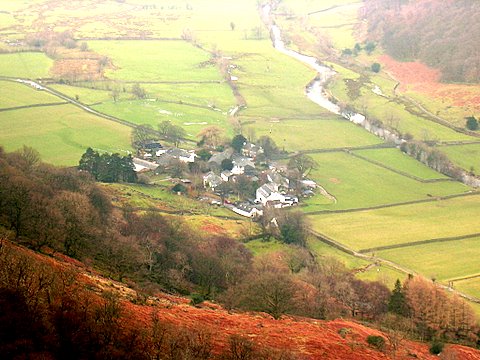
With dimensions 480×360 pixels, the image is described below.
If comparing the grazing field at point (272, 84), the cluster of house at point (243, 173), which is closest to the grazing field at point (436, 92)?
the grazing field at point (272, 84)

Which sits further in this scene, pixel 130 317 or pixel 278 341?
pixel 278 341

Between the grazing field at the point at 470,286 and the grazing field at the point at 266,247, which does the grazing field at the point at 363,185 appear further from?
the grazing field at the point at 470,286

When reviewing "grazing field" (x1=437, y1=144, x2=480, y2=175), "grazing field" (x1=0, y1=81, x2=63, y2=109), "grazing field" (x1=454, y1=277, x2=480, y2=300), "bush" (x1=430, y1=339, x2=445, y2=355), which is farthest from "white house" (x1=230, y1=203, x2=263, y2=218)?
"grazing field" (x1=0, y1=81, x2=63, y2=109)

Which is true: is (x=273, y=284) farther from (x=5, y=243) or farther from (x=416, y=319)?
(x=5, y=243)

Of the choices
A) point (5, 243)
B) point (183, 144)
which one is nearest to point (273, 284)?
point (5, 243)

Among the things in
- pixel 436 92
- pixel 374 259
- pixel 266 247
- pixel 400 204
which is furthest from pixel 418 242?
pixel 436 92

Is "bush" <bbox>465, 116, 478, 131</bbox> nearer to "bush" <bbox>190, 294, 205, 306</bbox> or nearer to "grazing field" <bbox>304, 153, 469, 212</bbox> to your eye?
"grazing field" <bbox>304, 153, 469, 212</bbox>

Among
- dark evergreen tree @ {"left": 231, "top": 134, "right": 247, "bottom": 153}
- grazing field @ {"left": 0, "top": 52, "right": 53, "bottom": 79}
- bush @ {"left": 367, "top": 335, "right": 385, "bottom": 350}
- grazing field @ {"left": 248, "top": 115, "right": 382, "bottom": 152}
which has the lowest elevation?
grazing field @ {"left": 248, "top": 115, "right": 382, "bottom": 152}
